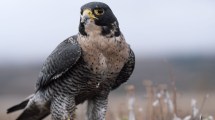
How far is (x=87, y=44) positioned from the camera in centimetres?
898

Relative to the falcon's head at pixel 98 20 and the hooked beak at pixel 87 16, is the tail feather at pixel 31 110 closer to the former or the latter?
the falcon's head at pixel 98 20

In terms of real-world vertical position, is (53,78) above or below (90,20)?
below

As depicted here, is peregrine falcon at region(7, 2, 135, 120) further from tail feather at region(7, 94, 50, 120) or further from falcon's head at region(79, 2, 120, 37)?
tail feather at region(7, 94, 50, 120)

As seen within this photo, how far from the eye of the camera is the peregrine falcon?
8.93 meters

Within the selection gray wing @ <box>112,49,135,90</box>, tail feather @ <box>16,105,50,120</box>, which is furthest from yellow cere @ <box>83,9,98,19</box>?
tail feather @ <box>16,105,50,120</box>

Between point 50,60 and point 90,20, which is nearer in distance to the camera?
point 90,20

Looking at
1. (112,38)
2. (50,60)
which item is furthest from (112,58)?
(50,60)

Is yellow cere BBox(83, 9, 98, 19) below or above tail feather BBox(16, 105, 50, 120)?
above

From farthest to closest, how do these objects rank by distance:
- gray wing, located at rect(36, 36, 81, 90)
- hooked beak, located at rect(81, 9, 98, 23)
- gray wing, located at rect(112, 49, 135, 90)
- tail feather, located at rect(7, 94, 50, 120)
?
tail feather, located at rect(7, 94, 50, 120) < gray wing, located at rect(112, 49, 135, 90) < gray wing, located at rect(36, 36, 81, 90) < hooked beak, located at rect(81, 9, 98, 23)

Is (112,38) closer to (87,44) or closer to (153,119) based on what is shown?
(87,44)

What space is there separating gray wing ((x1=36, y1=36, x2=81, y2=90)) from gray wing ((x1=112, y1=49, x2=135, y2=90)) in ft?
1.96

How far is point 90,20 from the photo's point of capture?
347 inches

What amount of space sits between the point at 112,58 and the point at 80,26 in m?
0.46

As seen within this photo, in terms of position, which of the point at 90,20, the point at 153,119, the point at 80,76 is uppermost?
the point at 90,20
